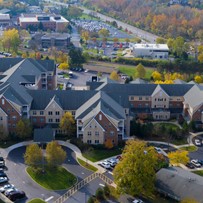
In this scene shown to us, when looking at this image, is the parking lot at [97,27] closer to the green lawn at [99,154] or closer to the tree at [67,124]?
the tree at [67,124]

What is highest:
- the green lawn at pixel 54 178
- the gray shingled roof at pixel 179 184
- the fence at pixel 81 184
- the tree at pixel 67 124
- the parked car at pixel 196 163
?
the tree at pixel 67 124

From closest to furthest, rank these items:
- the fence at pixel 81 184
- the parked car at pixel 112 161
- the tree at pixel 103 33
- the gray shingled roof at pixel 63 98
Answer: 1. the fence at pixel 81 184
2. the parked car at pixel 112 161
3. the gray shingled roof at pixel 63 98
4. the tree at pixel 103 33

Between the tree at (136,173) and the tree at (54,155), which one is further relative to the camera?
the tree at (54,155)

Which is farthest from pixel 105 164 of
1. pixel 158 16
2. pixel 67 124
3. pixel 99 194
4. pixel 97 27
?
pixel 97 27

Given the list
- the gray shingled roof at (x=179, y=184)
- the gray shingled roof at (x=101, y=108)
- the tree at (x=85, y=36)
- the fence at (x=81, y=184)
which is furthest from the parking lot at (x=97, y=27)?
the gray shingled roof at (x=179, y=184)

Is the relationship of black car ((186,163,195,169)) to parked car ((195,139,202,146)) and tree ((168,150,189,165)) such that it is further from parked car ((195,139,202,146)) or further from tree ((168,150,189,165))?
parked car ((195,139,202,146))

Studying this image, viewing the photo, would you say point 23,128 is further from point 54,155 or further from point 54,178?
point 54,178

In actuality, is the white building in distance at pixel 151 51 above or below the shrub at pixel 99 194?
above
